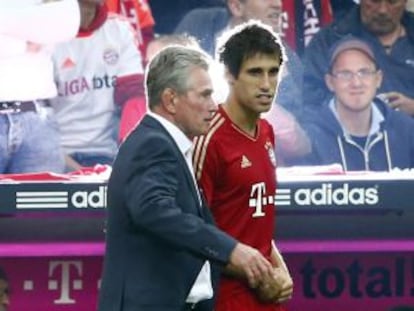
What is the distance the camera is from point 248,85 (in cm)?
536

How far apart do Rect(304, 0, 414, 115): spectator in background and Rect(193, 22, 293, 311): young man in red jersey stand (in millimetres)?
2535

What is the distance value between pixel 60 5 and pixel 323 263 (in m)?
1.80

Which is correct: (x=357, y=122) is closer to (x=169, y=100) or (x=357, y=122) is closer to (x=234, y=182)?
(x=234, y=182)

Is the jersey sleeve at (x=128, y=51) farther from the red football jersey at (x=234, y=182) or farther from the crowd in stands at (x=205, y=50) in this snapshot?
the red football jersey at (x=234, y=182)

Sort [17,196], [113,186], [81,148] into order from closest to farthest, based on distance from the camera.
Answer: [113,186] < [17,196] < [81,148]

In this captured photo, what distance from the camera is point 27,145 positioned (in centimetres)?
771

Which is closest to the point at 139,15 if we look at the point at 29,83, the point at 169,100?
the point at 29,83

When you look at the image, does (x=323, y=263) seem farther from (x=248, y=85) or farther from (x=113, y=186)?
(x=113, y=186)

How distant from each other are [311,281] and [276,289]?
247 centimetres

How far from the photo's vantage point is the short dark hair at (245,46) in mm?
5387

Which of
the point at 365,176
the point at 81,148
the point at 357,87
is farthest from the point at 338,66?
the point at 81,148

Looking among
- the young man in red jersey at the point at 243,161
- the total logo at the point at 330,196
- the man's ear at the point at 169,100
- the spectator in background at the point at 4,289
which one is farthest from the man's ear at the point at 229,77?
the spectator in background at the point at 4,289

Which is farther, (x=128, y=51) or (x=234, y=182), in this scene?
(x=128, y=51)

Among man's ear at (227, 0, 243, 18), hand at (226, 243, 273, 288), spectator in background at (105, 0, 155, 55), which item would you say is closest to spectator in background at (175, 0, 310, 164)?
man's ear at (227, 0, 243, 18)
